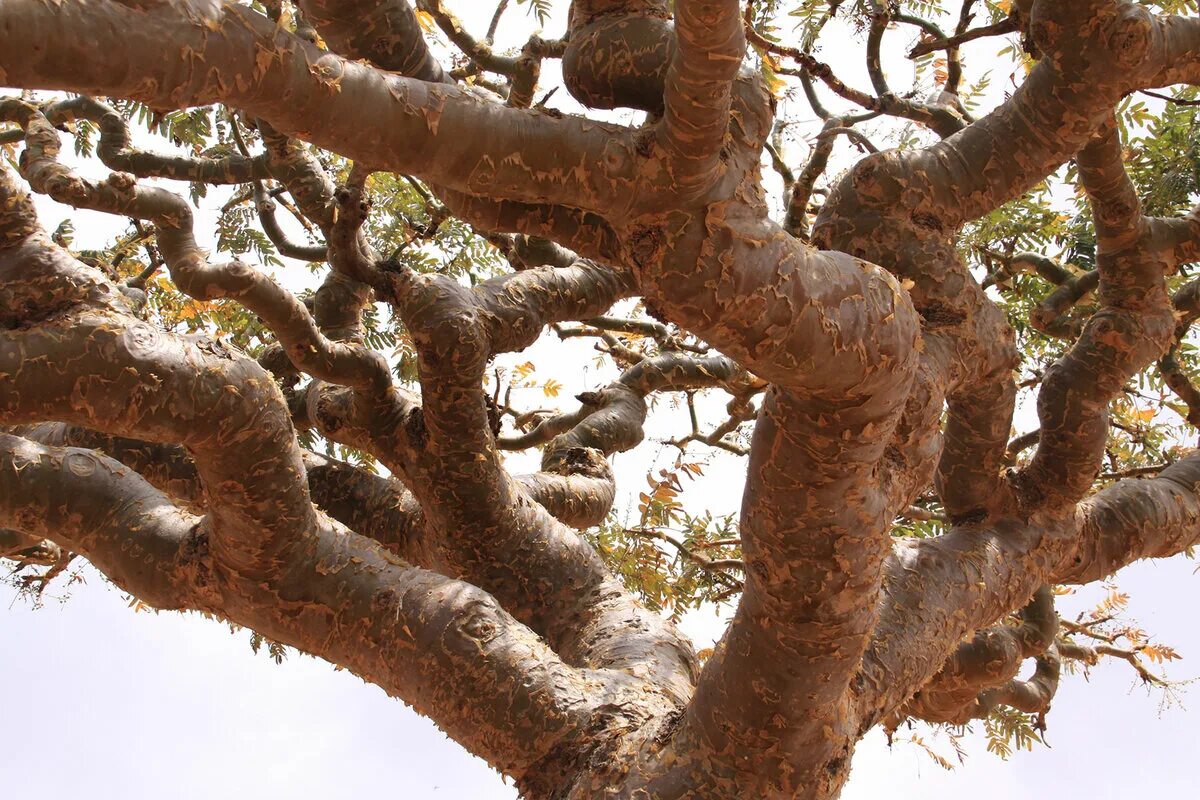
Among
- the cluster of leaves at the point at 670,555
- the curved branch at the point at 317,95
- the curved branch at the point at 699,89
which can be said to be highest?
the cluster of leaves at the point at 670,555

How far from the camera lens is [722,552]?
22.2 ft

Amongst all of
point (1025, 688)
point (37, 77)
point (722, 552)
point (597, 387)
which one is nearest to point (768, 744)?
point (37, 77)

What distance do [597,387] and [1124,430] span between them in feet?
11.0

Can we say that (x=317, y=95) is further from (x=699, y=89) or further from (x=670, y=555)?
(x=670, y=555)

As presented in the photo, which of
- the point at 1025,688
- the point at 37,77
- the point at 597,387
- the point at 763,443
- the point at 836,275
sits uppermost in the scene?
the point at 597,387

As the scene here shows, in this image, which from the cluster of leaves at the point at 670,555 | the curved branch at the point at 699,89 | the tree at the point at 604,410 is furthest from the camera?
the cluster of leaves at the point at 670,555

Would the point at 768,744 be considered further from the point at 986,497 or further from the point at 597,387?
the point at 597,387

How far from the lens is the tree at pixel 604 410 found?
1.98 metres

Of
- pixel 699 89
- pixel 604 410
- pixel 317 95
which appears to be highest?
pixel 604 410

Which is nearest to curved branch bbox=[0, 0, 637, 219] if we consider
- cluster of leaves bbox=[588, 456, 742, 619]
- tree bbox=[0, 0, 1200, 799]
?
tree bbox=[0, 0, 1200, 799]

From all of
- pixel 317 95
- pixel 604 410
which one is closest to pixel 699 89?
pixel 317 95

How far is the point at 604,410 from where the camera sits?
202 inches

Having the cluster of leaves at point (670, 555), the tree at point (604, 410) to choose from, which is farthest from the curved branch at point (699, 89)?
the cluster of leaves at point (670, 555)

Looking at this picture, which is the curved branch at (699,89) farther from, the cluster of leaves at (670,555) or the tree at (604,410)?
the cluster of leaves at (670,555)
